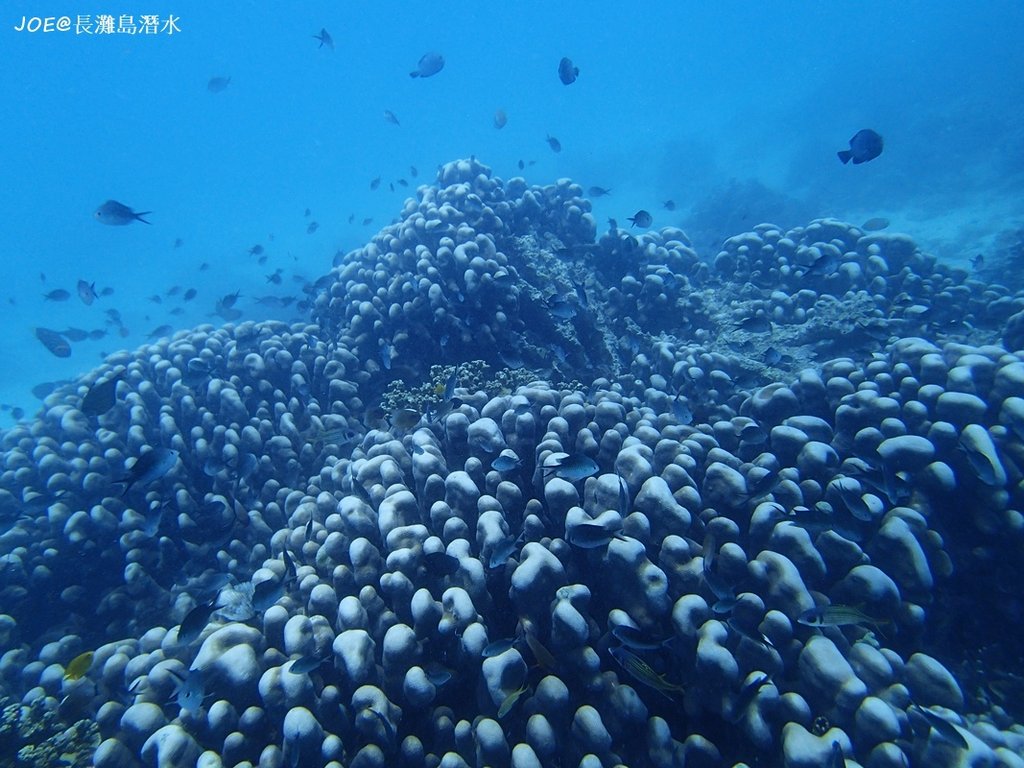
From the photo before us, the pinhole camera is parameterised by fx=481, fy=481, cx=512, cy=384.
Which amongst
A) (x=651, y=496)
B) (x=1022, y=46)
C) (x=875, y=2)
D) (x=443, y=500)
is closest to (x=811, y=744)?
(x=651, y=496)

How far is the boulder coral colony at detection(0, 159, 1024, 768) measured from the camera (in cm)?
337

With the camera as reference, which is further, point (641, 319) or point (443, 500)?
point (641, 319)

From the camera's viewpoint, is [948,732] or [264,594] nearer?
[948,732]

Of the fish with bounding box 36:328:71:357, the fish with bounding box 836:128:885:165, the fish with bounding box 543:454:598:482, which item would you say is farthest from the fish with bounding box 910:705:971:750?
the fish with bounding box 36:328:71:357

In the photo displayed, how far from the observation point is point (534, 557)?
3779 mm

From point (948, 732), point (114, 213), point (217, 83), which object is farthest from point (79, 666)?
point (217, 83)

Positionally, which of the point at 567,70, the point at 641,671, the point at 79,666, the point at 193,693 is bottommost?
the point at 79,666

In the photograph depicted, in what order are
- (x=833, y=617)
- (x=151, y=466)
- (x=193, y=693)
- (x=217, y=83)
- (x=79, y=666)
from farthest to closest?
1. (x=217, y=83)
2. (x=151, y=466)
3. (x=79, y=666)
4. (x=193, y=693)
5. (x=833, y=617)

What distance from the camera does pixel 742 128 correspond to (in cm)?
5059

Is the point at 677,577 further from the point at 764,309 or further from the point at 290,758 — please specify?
the point at 764,309

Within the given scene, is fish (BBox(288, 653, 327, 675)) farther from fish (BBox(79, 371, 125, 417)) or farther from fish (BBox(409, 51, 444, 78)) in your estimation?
fish (BBox(409, 51, 444, 78))

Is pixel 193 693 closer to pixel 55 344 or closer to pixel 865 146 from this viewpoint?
pixel 865 146

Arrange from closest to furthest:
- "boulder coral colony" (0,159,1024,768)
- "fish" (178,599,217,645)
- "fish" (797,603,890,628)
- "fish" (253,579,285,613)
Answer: "fish" (797,603,890,628) < "boulder coral colony" (0,159,1024,768) < "fish" (178,599,217,645) < "fish" (253,579,285,613)

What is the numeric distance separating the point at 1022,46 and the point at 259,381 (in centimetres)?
7649
